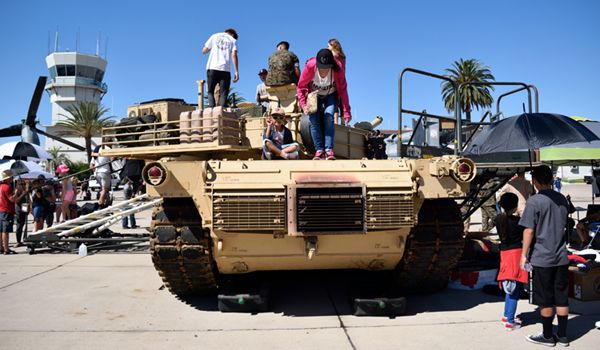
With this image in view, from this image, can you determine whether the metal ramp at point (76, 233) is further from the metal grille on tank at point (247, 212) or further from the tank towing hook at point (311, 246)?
the tank towing hook at point (311, 246)

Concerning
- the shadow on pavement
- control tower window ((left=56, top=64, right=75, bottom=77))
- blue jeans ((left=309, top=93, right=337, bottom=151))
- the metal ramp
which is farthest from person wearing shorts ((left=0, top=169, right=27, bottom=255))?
control tower window ((left=56, top=64, right=75, bottom=77))

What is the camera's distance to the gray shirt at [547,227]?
4.27m

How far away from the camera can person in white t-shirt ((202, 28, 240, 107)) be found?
736 centimetres

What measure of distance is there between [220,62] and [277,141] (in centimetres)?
221

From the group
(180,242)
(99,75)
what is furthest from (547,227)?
(99,75)

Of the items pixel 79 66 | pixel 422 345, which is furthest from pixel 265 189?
pixel 79 66

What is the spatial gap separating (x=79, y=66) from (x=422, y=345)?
78.0 metres

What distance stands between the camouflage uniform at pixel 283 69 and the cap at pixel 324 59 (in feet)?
4.07

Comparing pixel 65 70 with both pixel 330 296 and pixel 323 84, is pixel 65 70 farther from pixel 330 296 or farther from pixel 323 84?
pixel 330 296

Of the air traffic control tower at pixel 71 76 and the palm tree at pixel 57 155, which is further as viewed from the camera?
the air traffic control tower at pixel 71 76

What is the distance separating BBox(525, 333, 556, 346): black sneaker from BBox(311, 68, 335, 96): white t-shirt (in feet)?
11.0

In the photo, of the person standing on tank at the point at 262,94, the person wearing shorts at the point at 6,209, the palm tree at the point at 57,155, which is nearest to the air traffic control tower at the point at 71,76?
the palm tree at the point at 57,155

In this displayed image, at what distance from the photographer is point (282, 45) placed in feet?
24.2

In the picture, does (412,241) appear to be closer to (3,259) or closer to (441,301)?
(441,301)
